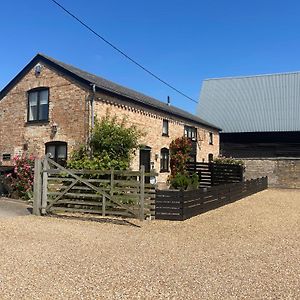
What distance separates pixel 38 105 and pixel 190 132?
12.1 m

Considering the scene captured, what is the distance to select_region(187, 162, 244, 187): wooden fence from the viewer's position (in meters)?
24.9

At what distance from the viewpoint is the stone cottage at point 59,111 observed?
16.5 metres

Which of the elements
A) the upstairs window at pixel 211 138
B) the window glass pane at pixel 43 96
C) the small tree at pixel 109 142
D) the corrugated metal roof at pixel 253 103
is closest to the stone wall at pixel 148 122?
the small tree at pixel 109 142

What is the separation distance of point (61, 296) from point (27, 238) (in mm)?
3708

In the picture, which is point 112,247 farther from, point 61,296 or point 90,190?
point 90,190

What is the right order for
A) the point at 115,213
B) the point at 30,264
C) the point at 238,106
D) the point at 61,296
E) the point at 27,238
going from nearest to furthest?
1. the point at 61,296
2. the point at 30,264
3. the point at 27,238
4. the point at 115,213
5. the point at 238,106

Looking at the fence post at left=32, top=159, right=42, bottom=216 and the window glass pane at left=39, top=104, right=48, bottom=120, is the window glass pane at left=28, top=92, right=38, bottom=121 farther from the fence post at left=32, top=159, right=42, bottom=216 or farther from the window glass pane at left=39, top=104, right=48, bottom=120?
the fence post at left=32, top=159, right=42, bottom=216

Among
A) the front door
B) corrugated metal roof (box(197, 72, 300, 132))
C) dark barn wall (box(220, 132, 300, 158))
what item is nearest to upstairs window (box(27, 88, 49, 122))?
the front door

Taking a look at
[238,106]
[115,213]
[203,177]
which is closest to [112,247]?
[115,213]

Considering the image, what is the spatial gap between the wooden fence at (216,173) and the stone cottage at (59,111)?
14.1 ft

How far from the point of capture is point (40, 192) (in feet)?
38.0

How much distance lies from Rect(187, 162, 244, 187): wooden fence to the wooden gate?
1371cm

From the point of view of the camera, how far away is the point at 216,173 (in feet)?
82.2

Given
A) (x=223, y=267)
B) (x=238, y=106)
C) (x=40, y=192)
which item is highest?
(x=238, y=106)
